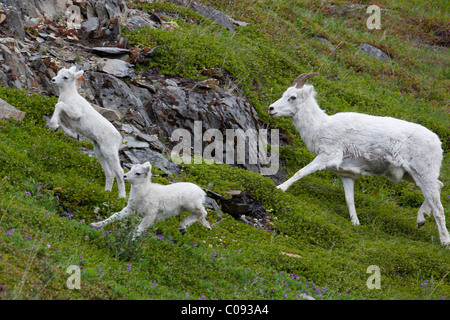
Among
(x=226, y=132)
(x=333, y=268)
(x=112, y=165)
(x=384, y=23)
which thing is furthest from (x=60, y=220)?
(x=384, y=23)

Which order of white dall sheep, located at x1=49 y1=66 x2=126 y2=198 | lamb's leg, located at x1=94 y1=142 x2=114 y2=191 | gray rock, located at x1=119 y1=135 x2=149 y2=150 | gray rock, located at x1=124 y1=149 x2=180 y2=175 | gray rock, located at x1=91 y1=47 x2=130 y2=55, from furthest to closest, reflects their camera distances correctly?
gray rock, located at x1=91 y1=47 x2=130 y2=55 < gray rock, located at x1=119 y1=135 x2=149 y2=150 < gray rock, located at x1=124 y1=149 x2=180 y2=175 < lamb's leg, located at x1=94 y1=142 x2=114 y2=191 < white dall sheep, located at x1=49 y1=66 x2=126 y2=198

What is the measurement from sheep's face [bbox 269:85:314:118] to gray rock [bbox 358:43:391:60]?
13.3m

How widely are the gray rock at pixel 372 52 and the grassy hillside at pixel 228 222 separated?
4549 mm

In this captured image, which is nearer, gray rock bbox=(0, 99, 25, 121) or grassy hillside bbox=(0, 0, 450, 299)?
grassy hillside bbox=(0, 0, 450, 299)

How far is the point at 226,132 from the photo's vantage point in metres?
14.7

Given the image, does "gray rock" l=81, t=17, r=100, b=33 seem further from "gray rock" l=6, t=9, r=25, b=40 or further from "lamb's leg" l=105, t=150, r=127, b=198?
"lamb's leg" l=105, t=150, r=127, b=198

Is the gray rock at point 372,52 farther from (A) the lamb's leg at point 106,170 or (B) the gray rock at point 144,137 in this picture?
(A) the lamb's leg at point 106,170

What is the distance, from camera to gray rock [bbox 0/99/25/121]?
1144 centimetres

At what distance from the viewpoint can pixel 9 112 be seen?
1148 centimetres

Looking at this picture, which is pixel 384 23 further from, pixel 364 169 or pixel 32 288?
pixel 32 288

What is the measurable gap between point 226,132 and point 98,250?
7.26 metres

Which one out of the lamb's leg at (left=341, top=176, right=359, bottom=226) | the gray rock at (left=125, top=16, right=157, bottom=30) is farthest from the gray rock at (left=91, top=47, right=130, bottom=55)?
the lamb's leg at (left=341, top=176, right=359, bottom=226)

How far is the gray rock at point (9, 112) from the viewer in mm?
11435

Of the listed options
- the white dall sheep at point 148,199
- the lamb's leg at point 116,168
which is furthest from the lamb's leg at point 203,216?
the lamb's leg at point 116,168
